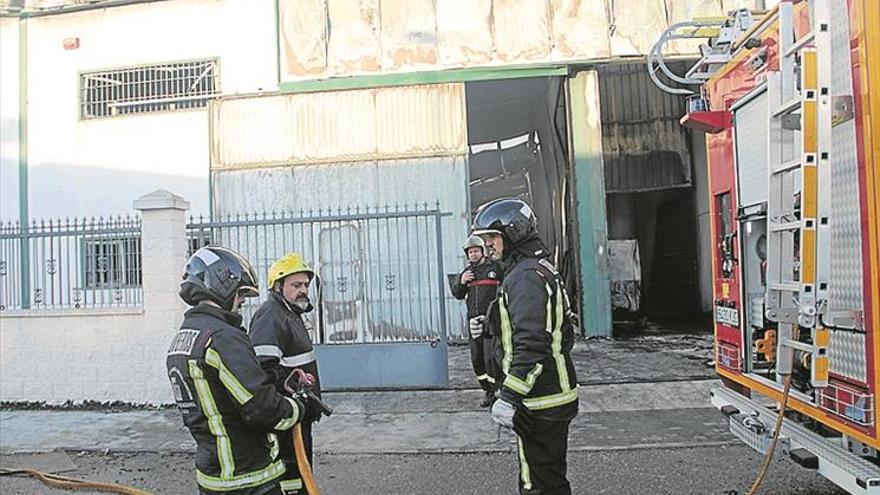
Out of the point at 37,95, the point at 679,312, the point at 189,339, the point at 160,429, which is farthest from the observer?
the point at 679,312

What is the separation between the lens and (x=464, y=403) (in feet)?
→ 26.6

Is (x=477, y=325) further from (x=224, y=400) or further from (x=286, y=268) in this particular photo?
(x=224, y=400)

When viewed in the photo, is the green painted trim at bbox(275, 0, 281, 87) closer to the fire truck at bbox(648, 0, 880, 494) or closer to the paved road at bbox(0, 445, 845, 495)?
the paved road at bbox(0, 445, 845, 495)

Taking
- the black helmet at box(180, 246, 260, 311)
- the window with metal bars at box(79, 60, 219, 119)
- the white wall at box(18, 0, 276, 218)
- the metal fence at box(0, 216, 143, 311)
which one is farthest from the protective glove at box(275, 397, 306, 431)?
the window with metal bars at box(79, 60, 219, 119)

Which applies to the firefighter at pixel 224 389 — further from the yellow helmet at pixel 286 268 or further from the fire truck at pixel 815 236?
the fire truck at pixel 815 236

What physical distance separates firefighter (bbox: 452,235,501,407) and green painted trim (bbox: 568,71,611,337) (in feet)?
17.7

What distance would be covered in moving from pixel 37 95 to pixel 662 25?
11.1 meters

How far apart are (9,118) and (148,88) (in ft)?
9.04

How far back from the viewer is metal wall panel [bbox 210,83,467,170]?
41.2ft

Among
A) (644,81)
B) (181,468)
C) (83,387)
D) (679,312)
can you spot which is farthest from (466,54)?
(679,312)

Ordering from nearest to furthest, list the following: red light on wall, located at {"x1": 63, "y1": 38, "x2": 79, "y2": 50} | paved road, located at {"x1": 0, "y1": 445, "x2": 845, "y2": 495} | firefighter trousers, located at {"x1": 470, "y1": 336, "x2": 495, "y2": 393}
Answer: paved road, located at {"x1": 0, "y1": 445, "x2": 845, "y2": 495}, firefighter trousers, located at {"x1": 470, "y1": 336, "x2": 495, "y2": 393}, red light on wall, located at {"x1": 63, "y1": 38, "x2": 79, "y2": 50}

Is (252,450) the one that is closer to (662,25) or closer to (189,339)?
(189,339)

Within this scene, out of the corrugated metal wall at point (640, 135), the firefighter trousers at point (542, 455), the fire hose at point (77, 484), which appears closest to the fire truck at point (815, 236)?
the firefighter trousers at point (542, 455)

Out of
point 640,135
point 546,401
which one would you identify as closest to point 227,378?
point 546,401
